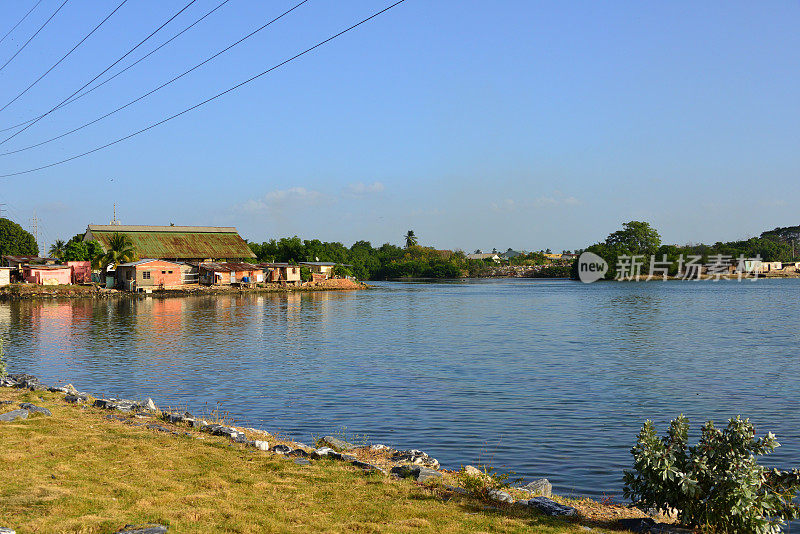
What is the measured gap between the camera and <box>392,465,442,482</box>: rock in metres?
11.4

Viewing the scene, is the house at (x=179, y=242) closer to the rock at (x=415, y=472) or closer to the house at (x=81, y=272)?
the house at (x=81, y=272)

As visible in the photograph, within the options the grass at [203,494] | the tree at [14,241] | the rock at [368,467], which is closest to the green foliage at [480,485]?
the grass at [203,494]

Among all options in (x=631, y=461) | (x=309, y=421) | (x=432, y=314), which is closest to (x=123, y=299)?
(x=432, y=314)

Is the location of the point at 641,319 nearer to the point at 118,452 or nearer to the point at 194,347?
the point at 194,347

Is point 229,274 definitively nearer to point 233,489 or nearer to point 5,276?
point 5,276

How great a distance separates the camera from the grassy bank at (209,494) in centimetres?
872

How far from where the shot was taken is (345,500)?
9.98 m

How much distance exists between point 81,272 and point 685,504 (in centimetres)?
10307

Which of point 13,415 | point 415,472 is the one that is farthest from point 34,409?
point 415,472

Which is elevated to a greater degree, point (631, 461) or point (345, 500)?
point (345, 500)

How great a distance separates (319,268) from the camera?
430 ft

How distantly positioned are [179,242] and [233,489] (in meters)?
121

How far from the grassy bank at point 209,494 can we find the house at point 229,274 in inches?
3856

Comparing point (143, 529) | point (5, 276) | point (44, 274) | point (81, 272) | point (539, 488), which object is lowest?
point (539, 488)
